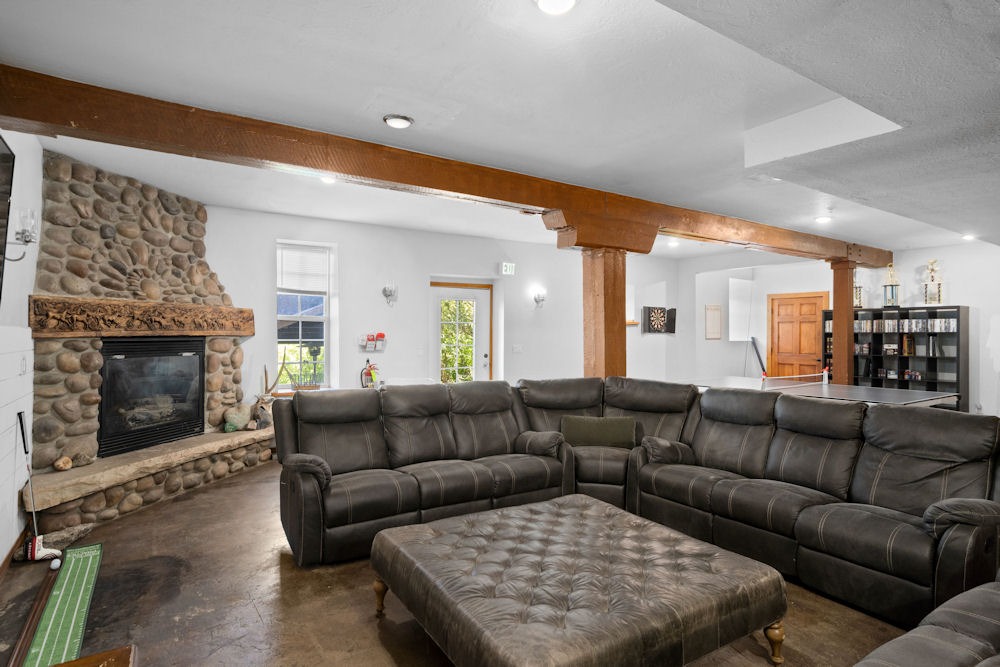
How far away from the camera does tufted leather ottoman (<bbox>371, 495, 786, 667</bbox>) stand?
1653 millimetres

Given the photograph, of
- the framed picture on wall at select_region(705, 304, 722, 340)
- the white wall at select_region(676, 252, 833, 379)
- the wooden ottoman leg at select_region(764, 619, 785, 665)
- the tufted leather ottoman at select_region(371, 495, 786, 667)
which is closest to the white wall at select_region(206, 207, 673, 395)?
the white wall at select_region(676, 252, 833, 379)

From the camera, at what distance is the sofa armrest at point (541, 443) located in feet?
A: 12.7

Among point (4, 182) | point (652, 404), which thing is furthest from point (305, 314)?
point (652, 404)

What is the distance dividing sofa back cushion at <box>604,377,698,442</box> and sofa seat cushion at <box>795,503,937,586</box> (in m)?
1.37

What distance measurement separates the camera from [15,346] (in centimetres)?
308

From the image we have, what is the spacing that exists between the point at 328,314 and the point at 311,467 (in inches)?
139

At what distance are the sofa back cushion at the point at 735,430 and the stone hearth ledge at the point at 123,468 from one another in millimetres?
4002

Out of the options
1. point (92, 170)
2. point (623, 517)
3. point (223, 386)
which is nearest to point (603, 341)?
point (623, 517)

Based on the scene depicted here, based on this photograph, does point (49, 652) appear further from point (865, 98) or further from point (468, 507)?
point (865, 98)

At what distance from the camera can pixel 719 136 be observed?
3.32m

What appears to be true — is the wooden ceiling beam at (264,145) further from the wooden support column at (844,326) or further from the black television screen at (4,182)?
the wooden support column at (844,326)

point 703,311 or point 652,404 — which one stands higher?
point 703,311

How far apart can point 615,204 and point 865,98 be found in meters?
2.65

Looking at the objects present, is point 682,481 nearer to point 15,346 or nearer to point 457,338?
point 15,346
